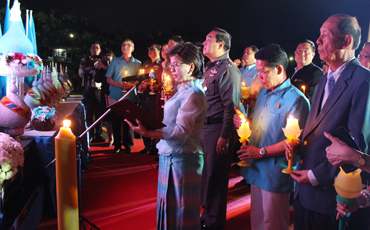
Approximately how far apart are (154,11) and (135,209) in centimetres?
858

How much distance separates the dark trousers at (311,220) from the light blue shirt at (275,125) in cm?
22

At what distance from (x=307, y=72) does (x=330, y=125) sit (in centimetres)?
223

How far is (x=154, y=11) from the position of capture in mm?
10070

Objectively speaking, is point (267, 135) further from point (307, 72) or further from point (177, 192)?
point (307, 72)

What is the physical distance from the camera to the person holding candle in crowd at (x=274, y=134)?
1.65 meters

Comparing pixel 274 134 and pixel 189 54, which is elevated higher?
pixel 189 54

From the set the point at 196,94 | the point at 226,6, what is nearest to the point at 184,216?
the point at 196,94

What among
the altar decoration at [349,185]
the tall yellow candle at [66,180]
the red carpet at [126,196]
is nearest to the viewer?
the tall yellow candle at [66,180]

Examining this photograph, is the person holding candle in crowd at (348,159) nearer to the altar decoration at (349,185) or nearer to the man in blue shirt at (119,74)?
the altar decoration at (349,185)

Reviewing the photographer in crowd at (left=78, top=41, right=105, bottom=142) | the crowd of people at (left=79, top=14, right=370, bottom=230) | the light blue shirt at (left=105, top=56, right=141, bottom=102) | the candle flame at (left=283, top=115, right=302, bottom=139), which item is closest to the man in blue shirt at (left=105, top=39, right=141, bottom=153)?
the light blue shirt at (left=105, top=56, right=141, bottom=102)

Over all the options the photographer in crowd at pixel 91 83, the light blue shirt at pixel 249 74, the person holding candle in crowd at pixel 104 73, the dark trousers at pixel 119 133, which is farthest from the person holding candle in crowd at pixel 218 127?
the photographer in crowd at pixel 91 83

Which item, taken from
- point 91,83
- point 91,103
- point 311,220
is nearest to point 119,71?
point 91,83

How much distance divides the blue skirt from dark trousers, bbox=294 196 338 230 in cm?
Answer: 63

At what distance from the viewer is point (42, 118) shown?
8.27 feet
